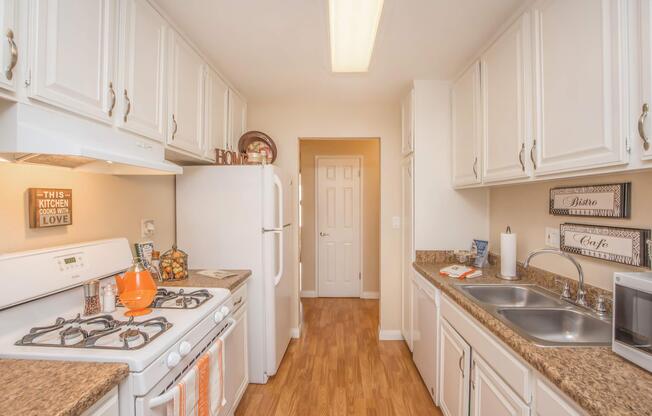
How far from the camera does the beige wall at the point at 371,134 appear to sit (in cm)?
307

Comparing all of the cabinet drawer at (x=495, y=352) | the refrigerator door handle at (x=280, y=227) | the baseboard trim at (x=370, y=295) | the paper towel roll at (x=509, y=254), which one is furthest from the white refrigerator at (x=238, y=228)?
the baseboard trim at (x=370, y=295)

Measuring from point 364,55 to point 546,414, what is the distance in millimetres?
2121

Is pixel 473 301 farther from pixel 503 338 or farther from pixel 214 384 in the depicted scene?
pixel 214 384

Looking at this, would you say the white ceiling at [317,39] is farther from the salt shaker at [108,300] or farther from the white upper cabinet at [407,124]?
the salt shaker at [108,300]

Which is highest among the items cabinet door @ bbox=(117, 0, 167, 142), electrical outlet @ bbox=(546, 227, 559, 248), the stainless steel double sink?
cabinet door @ bbox=(117, 0, 167, 142)

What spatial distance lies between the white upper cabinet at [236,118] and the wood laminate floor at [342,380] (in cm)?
195

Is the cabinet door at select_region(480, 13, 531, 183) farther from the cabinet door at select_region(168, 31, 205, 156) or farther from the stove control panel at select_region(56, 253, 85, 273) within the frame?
the stove control panel at select_region(56, 253, 85, 273)

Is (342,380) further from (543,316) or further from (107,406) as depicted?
(107,406)

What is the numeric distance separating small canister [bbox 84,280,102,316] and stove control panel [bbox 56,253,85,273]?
0.09 metres

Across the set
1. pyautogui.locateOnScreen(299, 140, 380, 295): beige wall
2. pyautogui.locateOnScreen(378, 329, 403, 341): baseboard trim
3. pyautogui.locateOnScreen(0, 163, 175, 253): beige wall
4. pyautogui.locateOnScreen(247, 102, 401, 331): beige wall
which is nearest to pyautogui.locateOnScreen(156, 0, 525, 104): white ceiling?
pyautogui.locateOnScreen(247, 102, 401, 331): beige wall

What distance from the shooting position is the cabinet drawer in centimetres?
105

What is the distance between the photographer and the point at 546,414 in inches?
37.4

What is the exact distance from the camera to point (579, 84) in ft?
3.84

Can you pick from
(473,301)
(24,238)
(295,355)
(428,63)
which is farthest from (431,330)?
(24,238)
